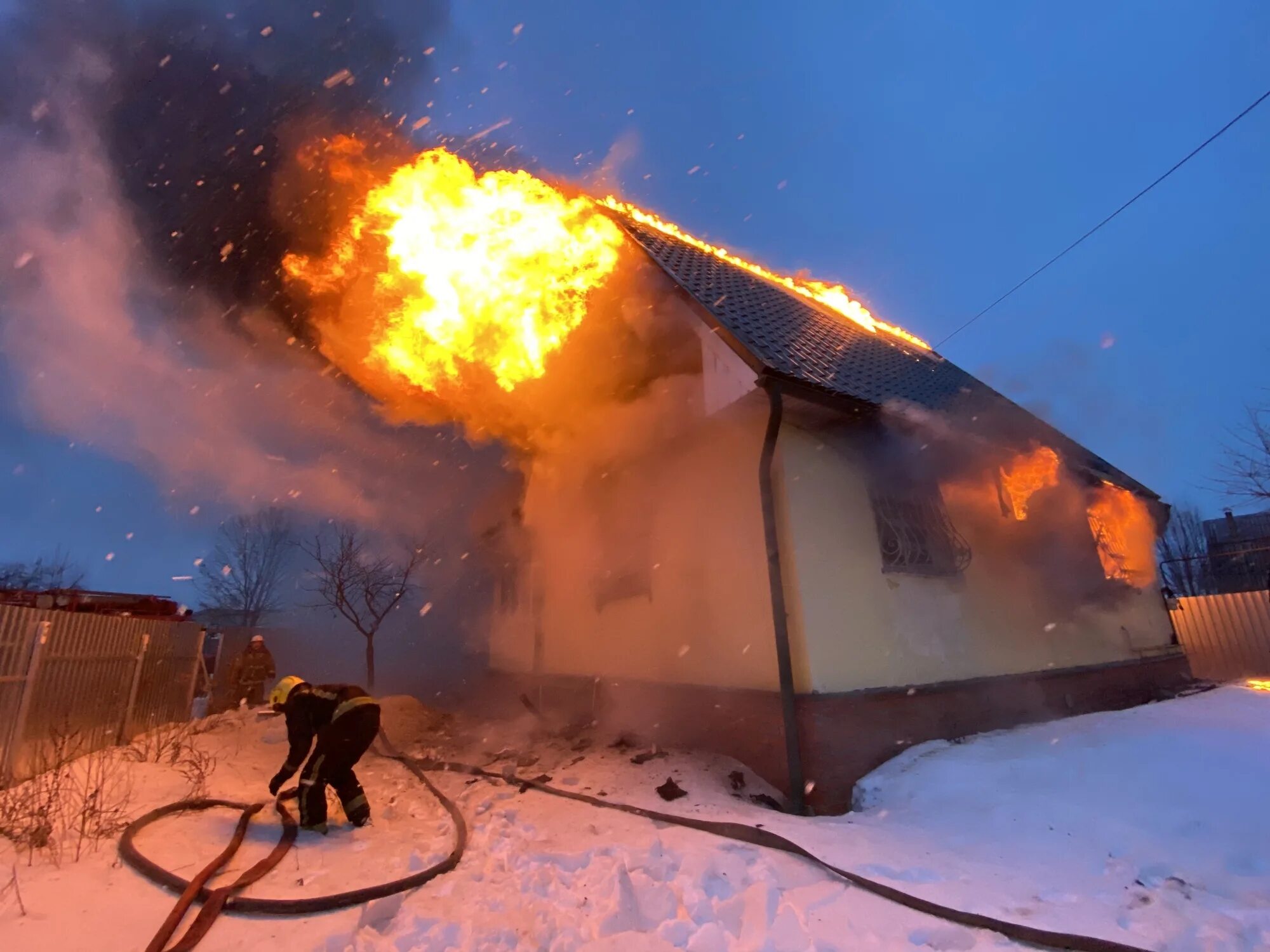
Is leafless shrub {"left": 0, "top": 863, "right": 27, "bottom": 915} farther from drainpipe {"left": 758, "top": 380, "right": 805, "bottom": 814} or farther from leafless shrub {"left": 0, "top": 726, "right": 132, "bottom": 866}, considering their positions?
drainpipe {"left": 758, "top": 380, "right": 805, "bottom": 814}

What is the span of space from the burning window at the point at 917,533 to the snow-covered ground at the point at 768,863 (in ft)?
6.17

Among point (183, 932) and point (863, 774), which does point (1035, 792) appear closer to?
point (863, 774)

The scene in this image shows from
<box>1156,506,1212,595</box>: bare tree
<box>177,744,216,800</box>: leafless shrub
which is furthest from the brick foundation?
<box>1156,506,1212,595</box>: bare tree

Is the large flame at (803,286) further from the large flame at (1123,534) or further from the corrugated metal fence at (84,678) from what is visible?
the corrugated metal fence at (84,678)

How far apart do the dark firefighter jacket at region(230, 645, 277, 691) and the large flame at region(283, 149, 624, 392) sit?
24.8 feet

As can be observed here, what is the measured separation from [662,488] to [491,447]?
5196 millimetres

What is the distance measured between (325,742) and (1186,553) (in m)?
43.9

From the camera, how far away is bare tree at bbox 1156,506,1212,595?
1230 inches

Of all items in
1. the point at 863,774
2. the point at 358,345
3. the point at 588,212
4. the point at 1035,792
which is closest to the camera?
the point at 1035,792

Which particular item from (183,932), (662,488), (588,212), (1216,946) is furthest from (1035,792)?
(588,212)

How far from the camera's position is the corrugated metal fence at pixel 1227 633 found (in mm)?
12727

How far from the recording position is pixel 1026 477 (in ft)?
27.2

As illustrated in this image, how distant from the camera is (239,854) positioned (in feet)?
12.9

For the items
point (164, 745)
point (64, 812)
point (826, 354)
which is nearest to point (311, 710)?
point (64, 812)
